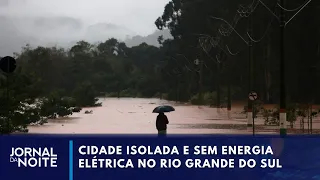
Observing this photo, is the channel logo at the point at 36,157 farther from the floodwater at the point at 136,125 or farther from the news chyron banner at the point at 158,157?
the floodwater at the point at 136,125

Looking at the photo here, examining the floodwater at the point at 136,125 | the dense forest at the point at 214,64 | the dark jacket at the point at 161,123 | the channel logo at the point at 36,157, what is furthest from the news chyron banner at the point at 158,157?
the floodwater at the point at 136,125

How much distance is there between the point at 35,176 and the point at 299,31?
6723 cm

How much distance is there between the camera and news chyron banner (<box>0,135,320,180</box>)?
1285 cm

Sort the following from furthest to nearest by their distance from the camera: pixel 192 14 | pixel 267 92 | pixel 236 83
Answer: pixel 192 14 < pixel 236 83 < pixel 267 92

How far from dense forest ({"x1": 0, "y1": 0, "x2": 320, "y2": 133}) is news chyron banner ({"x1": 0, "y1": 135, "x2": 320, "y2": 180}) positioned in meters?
17.2

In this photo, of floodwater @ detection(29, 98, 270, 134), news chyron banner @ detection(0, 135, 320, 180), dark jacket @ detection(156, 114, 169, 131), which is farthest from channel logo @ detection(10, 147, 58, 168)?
floodwater @ detection(29, 98, 270, 134)

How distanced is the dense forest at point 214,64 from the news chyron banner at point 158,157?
17.2m

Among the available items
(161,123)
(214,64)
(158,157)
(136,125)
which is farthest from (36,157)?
(214,64)

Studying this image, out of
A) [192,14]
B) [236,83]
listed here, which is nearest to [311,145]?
[236,83]

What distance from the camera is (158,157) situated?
12828 mm

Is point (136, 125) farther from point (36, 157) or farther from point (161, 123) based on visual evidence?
point (36, 157)

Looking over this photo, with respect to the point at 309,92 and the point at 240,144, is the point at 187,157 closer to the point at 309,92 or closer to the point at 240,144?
the point at 240,144

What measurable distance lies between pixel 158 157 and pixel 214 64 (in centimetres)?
9074

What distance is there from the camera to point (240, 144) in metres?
12.9
